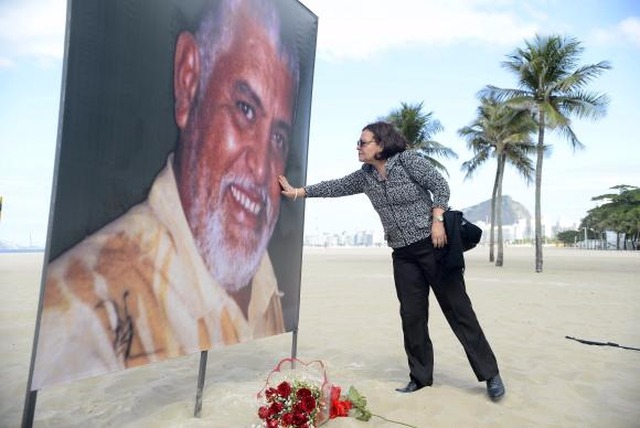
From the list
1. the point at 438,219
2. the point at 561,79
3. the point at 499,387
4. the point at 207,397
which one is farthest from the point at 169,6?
the point at 561,79

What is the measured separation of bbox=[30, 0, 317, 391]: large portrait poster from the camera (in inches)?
79.0

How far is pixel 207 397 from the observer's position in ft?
10.3

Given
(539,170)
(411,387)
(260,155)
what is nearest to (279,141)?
(260,155)

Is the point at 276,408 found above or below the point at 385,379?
above

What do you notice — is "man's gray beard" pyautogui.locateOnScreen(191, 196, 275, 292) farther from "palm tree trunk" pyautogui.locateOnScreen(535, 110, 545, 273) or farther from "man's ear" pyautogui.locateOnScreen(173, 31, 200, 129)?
"palm tree trunk" pyautogui.locateOnScreen(535, 110, 545, 273)

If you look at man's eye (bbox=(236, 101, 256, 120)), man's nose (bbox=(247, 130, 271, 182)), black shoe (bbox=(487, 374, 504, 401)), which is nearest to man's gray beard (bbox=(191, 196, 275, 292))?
man's nose (bbox=(247, 130, 271, 182))

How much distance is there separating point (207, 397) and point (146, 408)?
0.38 meters

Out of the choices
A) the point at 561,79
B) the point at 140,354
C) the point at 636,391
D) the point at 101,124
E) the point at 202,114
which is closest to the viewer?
the point at 101,124

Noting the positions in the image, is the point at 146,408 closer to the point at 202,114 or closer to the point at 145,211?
the point at 145,211

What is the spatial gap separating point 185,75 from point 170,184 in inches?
23.5

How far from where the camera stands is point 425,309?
3.31 meters

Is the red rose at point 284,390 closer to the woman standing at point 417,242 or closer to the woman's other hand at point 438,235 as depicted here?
the woman standing at point 417,242

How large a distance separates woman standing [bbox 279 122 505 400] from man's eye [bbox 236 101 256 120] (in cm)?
54

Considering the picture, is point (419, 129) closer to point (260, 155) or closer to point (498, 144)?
point (498, 144)
